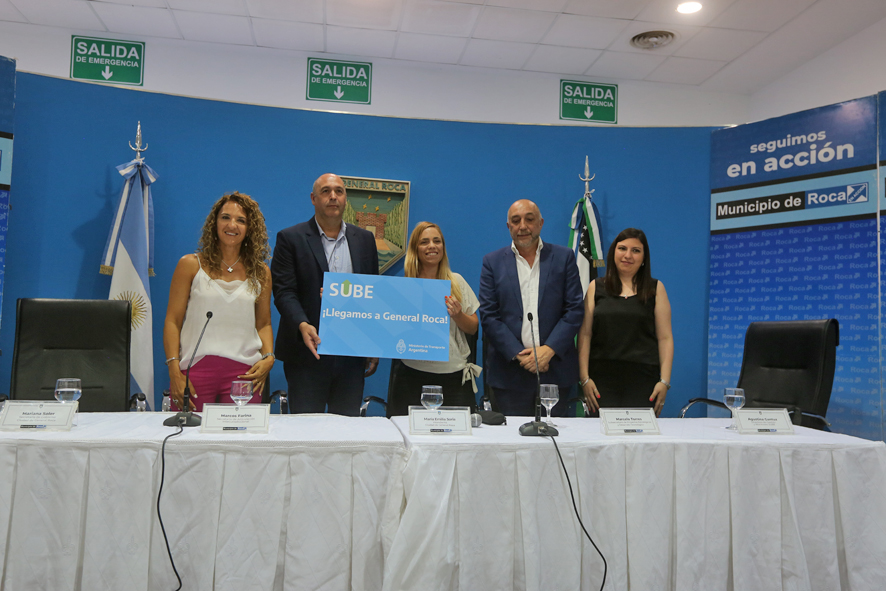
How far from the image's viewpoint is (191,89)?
4598mm

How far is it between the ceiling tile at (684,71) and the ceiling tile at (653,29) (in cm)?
19

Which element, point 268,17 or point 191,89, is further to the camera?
point 191,89

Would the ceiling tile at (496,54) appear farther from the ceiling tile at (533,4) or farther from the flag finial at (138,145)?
the flag finial at (138,145)

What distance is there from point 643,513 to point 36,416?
179 centimetres

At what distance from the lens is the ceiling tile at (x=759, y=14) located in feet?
12.8

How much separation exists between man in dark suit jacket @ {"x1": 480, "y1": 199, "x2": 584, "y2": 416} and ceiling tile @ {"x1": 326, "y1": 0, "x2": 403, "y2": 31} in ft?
7.12

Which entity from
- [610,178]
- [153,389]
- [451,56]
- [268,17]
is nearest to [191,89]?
[268,17]

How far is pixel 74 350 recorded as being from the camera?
99.0 inches

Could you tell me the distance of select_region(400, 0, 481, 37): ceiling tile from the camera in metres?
4.00

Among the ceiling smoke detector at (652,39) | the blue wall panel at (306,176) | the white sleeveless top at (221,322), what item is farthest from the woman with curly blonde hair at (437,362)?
the ceiling smoke detector at (652,39)

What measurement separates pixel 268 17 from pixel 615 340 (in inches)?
133

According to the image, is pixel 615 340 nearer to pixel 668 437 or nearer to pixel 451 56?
pixel 668 437

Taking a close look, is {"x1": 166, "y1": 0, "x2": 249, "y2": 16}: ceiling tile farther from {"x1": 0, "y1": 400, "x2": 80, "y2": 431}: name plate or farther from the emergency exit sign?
{"x1": 0, "y1": 400, "x2": 80, "y2": 431}: name plate

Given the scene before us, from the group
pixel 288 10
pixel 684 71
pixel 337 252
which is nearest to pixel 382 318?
pixel 337 252
